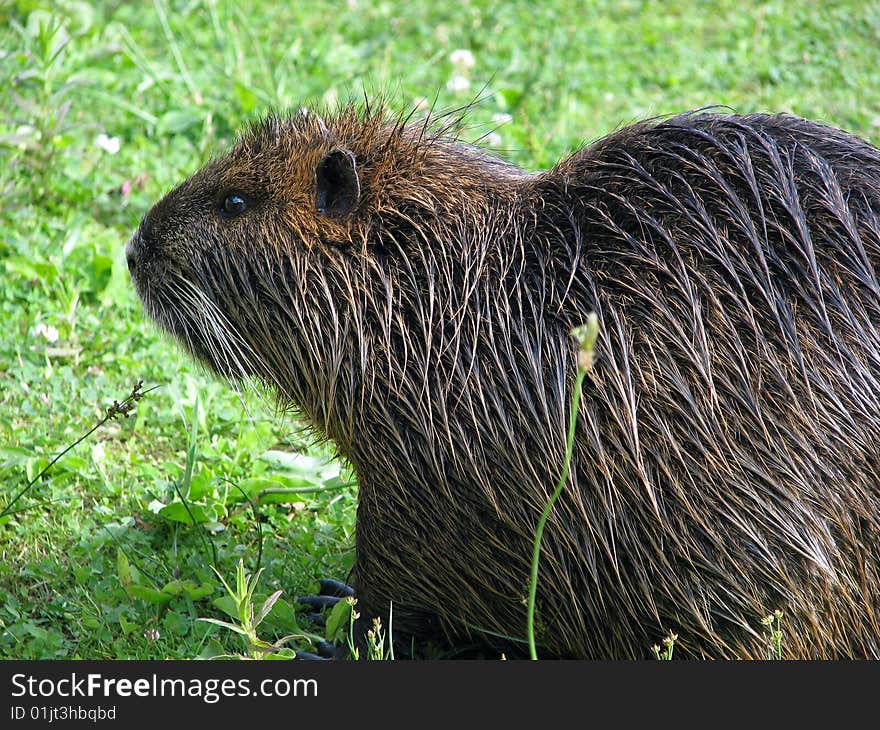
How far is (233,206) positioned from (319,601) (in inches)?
43.7

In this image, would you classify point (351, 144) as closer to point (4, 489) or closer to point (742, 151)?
point (742, 151)

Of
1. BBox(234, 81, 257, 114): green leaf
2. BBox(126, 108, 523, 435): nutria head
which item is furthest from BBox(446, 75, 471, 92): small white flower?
BBox(126, 108, 523, 435): nutria head

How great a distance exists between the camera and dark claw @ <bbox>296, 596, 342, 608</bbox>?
3338mm

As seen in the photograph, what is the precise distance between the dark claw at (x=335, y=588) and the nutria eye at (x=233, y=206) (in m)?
1.08

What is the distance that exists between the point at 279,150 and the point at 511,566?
121 cm

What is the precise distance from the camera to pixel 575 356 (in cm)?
265

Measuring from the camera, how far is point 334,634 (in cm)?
317

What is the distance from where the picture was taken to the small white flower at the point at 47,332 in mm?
4094

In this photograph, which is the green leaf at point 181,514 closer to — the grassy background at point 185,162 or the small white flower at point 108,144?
the grassy background at point 185,162

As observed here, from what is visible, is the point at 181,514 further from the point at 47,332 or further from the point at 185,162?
the point at 185,162

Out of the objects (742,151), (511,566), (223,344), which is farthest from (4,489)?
(742,151)

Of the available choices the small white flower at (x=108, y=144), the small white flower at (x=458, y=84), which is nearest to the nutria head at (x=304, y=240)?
the small white flower at (x=108, y=144)

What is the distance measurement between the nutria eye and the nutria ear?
0.68 ft

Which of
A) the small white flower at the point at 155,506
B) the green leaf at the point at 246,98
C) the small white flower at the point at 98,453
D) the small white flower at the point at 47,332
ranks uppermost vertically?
the green leaf at the point at 246,98
